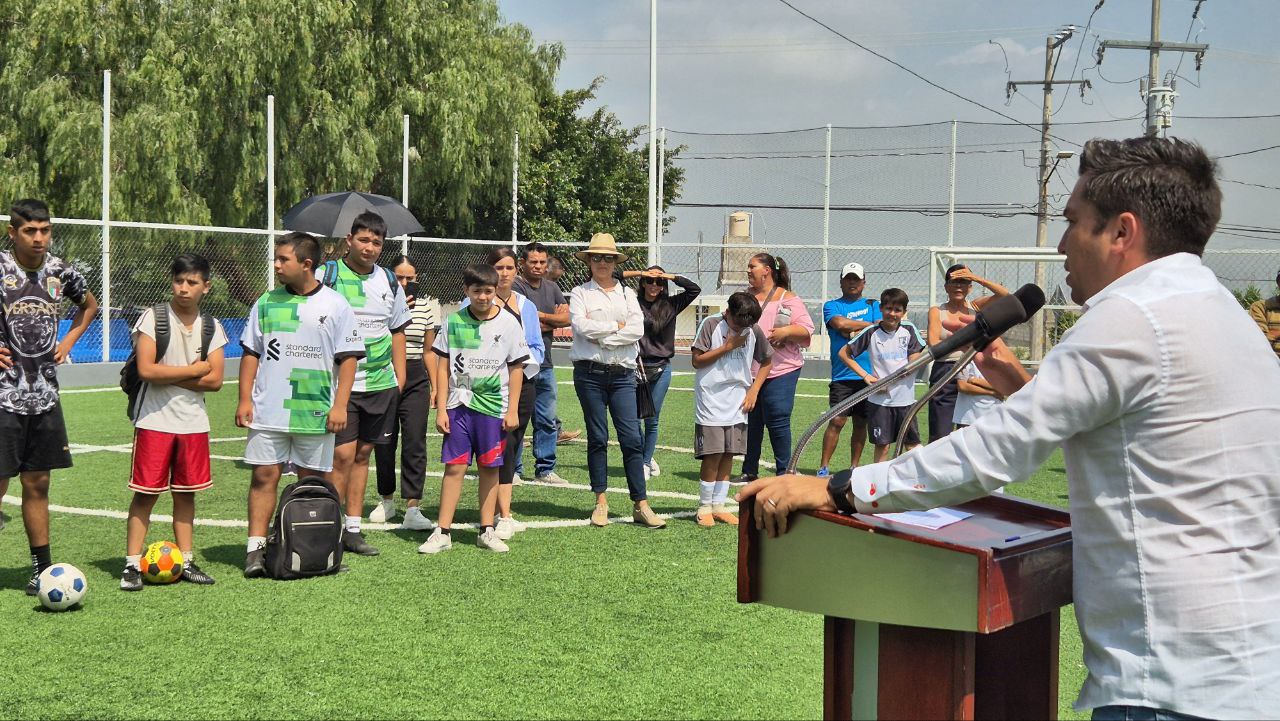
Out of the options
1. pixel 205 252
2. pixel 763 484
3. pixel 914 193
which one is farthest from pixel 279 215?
pixel 763 484

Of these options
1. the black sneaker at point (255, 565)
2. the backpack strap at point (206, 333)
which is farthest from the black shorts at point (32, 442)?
the black sneaker at point (255, 565)

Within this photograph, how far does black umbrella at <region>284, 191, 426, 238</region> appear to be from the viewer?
11106 millimetres

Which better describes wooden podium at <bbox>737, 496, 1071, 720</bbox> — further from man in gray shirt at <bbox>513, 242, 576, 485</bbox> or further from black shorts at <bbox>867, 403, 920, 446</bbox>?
man in gray shirt at <bbox>513, 242, 576, 485</bbox>

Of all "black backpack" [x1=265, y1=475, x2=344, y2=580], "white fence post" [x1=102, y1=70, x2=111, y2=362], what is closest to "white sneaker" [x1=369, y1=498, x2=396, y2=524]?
"black backpack" [x1=265, y1=475, x2=344, y2=580]

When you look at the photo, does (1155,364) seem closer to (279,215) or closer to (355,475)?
(355,475)

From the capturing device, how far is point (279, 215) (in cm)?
2847

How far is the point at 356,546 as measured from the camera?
7402 mm

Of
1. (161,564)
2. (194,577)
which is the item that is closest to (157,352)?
(161,564)

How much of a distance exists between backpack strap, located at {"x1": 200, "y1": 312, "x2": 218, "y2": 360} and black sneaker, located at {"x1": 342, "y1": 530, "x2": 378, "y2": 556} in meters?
1.57

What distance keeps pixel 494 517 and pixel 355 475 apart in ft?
3.17

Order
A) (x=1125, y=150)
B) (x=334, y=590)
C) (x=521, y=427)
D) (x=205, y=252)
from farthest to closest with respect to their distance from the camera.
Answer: (x=205, y=252) → (x=521, y=427) → (x=334, y=590) → (x=1125, y=150)

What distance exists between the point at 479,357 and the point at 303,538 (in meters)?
1.60

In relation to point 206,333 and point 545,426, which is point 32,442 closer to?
point 206,333

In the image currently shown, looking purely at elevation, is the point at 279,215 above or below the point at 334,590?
above
